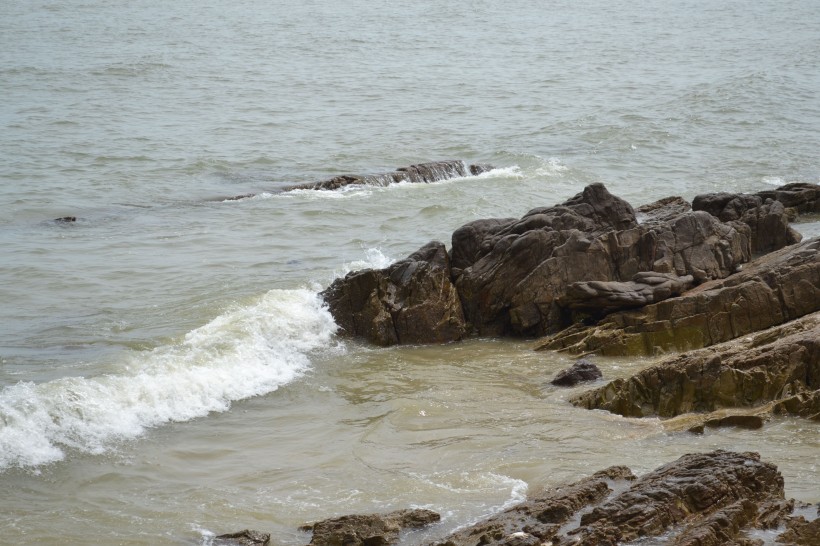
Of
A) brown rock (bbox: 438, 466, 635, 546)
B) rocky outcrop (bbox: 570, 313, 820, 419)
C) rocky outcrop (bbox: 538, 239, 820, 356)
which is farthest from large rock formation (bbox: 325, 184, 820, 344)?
brown rock (bbox: 438, 466, 635, 546)

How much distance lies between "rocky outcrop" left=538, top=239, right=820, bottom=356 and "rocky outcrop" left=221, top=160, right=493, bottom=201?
13387mm

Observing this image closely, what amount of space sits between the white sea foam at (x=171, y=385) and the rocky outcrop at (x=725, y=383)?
16.2ft

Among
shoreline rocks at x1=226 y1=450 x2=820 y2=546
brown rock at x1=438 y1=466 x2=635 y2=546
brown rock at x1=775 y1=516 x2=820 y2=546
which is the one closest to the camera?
brown rock at x1=775 y1=516 x2=820 y2=546

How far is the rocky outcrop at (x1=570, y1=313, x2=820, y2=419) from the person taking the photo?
11922mm

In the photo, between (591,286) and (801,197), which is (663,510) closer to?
(591,286)

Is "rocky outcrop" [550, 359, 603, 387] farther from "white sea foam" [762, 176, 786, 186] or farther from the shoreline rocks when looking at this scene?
"white sea foam" [762, 176, 786, 186]

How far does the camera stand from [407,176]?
28.8 m

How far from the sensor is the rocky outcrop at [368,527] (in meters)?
9.16

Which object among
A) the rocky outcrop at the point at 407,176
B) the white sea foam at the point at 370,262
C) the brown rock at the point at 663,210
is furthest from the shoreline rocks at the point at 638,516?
the rocky outcrop at the point at 407,176

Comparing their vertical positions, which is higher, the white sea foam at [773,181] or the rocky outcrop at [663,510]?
the rocky outcrop at [663,510]

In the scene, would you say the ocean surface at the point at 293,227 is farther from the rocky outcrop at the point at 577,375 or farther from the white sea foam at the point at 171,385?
the rocky outcrop at the point at 577,375

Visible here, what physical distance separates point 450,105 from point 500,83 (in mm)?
5775

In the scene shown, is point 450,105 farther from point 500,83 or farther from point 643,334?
point 643,334

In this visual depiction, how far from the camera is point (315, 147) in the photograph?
108 ft
